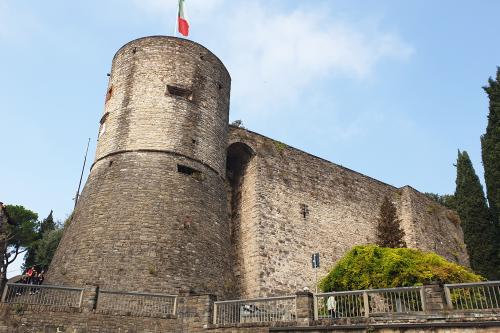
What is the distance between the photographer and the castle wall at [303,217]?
58.4ft

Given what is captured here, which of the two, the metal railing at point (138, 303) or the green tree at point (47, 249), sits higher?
the green tree at point (47, 249)

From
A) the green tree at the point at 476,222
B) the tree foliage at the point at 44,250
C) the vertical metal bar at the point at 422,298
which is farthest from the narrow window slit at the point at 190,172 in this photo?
the tree foliage at the point at 44,250

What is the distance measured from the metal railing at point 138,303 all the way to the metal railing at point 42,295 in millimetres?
656

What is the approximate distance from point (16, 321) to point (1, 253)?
129 inches

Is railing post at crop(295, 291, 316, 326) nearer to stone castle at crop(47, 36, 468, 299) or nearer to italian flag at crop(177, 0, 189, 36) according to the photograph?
stone castle at crop(47, 36, 468, 299)

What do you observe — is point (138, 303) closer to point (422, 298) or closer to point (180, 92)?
point (422, 298)

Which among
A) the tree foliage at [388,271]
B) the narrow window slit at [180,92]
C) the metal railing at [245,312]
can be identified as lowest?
the metal railing at [245,312]

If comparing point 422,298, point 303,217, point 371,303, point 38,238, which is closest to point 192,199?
point 303,217

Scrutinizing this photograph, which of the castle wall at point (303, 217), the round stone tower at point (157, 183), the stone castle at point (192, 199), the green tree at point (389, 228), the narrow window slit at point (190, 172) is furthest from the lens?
the green tree at point (389, 228)

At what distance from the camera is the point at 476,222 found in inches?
→ 763

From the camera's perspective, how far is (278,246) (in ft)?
60.1

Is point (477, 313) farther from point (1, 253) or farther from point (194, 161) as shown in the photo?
point (1, 253)

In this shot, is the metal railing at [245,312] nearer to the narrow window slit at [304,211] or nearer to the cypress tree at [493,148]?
the narrow window slit at [304,211]

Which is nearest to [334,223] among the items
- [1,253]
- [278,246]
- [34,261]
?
[278,246]
